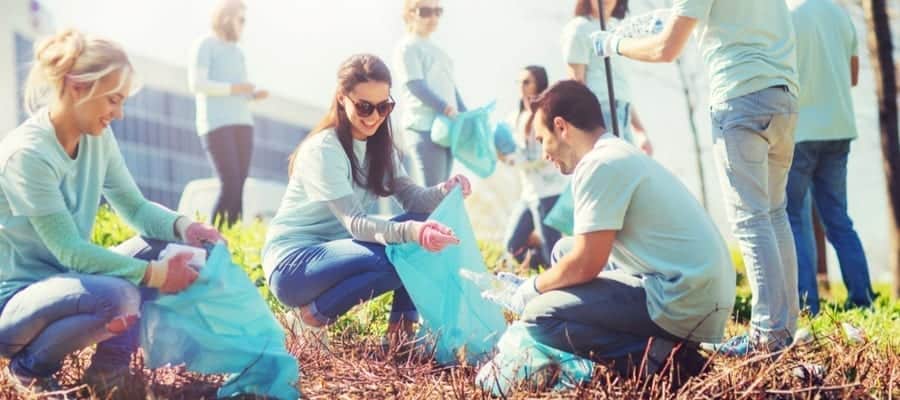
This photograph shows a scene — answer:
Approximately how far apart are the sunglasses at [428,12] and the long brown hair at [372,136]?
1.88 meters

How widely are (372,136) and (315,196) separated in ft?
1.06

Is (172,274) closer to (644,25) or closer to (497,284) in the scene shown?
(497,284)

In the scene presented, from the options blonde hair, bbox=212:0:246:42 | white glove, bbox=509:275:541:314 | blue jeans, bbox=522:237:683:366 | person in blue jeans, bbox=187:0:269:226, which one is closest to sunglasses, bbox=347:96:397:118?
white glove, bbox=509:275:541:314

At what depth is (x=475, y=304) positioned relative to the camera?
3.60 meters

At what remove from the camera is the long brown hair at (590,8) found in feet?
17.0

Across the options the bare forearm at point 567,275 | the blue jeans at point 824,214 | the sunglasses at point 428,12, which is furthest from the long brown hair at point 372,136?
the blue jeans at point 824,214

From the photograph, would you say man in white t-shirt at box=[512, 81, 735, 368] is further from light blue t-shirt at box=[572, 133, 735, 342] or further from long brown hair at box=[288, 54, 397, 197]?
long brown hair at box=[288, 54, 397, 197]

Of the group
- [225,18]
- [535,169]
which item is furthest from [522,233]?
[225,18]

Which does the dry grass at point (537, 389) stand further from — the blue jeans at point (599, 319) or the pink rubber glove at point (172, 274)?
the pink rubber glove at point (172, 274)

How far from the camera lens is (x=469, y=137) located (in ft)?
18.1

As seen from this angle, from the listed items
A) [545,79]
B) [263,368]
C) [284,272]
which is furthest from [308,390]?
[545,79]

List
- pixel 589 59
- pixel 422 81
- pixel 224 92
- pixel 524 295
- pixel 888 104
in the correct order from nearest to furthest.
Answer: pixel 524 295 < pixel 589 59 < pixel 422 81 < pixel 224 92 < pixel 888 104

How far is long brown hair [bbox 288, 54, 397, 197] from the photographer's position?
3555mm

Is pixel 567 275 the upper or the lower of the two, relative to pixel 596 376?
upper
